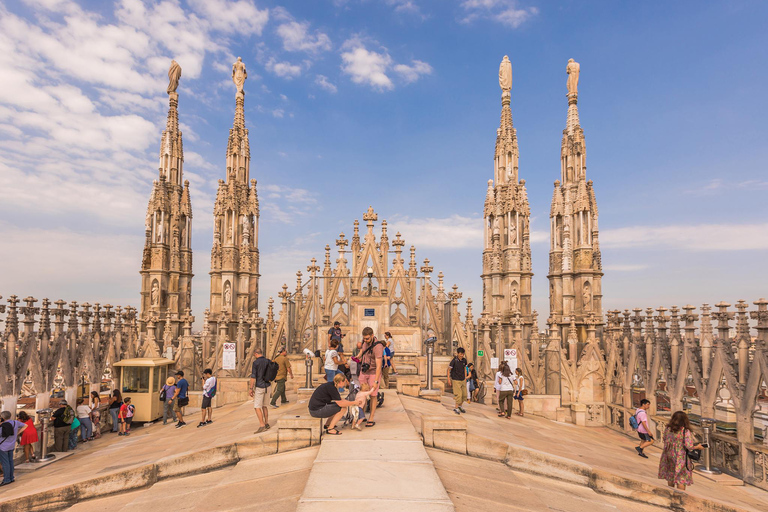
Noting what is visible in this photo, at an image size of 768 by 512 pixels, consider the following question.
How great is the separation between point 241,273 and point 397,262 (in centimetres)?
946

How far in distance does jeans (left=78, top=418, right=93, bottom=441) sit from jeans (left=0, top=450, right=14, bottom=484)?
4134 millimetres

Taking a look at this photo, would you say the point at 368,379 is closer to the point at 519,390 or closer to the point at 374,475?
the point at 374,475

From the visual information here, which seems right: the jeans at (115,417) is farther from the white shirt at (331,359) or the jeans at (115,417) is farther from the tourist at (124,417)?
the white shirt at (331,359)

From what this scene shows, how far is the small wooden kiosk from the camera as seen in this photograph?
1644 centimetres

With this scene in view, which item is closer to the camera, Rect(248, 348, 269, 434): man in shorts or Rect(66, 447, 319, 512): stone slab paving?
Rect(66, 447, 319, 512): stone slab paving

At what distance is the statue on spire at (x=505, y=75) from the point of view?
93.9ft

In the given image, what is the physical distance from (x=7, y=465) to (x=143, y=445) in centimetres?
319

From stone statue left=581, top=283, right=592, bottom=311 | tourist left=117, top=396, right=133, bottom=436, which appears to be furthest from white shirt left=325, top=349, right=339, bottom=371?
stone statue left=581, top=283, right=592, bottom=311

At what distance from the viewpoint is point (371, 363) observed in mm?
9625

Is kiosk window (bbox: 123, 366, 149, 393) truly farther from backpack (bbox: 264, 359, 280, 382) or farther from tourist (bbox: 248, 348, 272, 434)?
backpack (bbox: 264, 359, 280, 382)

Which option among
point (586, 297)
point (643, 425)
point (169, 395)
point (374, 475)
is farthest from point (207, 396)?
point (586, 297)

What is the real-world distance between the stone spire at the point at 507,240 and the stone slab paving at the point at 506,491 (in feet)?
57.6

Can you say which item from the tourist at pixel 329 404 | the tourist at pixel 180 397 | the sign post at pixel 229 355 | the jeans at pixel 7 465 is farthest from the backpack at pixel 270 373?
the sign post at pixel 229 355

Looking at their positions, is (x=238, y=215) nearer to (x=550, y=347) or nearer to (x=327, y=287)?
(x=327, y=287)
